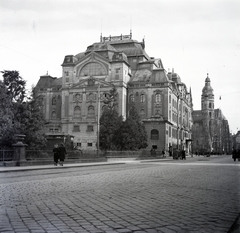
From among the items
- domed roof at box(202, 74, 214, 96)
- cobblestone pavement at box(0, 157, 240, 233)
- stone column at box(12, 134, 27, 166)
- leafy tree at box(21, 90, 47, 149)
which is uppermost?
domed roof at box(202, 74, 214, 96)

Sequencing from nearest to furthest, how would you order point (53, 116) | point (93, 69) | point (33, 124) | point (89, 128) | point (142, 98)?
point (33, 124), point (89, 128), point (93, 69), point (142, 98), point (53, 116)

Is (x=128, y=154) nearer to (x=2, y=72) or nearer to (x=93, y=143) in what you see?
(x=2, y=72)

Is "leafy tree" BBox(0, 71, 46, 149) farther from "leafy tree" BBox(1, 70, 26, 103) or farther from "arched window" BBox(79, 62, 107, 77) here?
"arched window" BBox(79, 62, 107, 77)

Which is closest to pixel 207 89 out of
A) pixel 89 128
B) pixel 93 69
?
pixel 93 69

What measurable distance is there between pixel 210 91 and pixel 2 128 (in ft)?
388

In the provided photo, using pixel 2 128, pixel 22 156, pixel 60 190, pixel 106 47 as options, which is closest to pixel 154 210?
pixel 60 190

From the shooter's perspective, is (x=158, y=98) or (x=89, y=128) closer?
(x=89, y=128)

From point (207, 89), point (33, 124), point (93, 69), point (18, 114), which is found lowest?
point (33, 124)

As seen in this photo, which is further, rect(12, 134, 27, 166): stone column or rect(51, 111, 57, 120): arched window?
rect(51, 111, 57, 120): arched window

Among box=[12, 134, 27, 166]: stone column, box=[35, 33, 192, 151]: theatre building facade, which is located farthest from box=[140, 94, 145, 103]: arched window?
box=[12, 134, 27, 166]: stone column

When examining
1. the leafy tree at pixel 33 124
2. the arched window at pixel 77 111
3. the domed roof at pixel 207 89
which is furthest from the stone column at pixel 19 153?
the domed roof at pixel 207 89

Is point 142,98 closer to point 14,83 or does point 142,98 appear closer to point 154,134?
point 154,134

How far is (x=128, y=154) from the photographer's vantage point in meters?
42.8

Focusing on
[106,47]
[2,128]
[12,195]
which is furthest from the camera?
[106,47]
